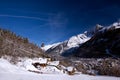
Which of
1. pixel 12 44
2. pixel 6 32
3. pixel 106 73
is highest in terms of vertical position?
pixel 6 32

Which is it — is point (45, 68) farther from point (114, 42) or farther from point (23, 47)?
point (114, 42)

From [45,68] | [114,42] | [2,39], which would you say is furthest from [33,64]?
[114,42]

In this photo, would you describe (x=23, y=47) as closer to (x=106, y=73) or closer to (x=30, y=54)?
(x=30, y=54)

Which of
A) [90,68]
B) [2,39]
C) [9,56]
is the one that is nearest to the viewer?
[9,56]

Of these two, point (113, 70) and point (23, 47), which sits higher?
point (23, 47)

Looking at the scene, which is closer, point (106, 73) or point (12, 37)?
point (12, 37)

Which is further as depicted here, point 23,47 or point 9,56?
point 23,47

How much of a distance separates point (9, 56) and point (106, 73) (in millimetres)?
20150

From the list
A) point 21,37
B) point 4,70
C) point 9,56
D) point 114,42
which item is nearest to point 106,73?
point 21,37

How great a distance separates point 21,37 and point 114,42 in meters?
141

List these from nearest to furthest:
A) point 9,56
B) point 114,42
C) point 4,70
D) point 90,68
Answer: point 4,70
point 9,56
point 90,68
point 114,42

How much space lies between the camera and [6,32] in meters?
36.4

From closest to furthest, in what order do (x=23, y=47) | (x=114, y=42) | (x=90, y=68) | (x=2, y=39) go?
1. (x=2, y=39)
2. (x=23, y=47)
3. (x=90, y=68)
4. (x=114, y=42)

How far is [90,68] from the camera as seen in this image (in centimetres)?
4253
